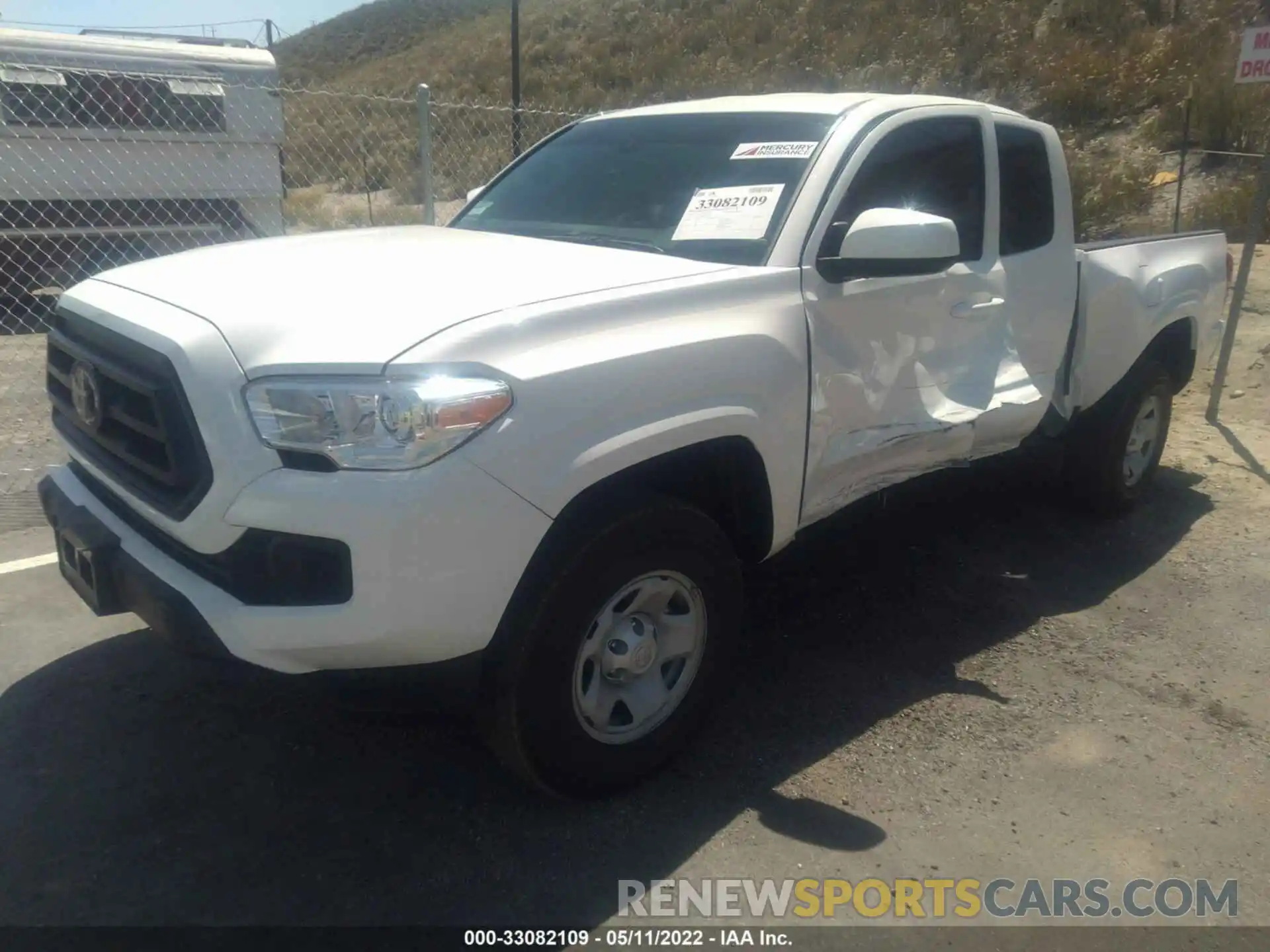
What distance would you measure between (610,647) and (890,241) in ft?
4.76

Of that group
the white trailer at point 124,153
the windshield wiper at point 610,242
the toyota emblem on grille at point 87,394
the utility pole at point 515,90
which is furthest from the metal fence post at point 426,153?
the toyota emblem on grille at point 87,394

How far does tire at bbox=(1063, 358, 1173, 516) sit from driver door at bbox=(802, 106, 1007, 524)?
1.18 meters

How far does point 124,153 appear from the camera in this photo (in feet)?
27.4

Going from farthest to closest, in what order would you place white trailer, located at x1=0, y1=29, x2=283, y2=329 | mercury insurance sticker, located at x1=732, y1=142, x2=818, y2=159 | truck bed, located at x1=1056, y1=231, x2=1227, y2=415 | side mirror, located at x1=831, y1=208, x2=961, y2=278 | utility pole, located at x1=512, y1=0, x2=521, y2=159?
utility pole, located at x1=512, y1=0, x2=521, y2=159
white trailer, located at x1=0, y1=29, x2=283, y2=329
truck bed, located at x1=1056, y1=231, x2=1227, y2=415
mercury insurance sticker, located at x1=732, y1=142, x2=818, y2=159
side mirror, located at x1=831, y1=208, x2=961, y2=278

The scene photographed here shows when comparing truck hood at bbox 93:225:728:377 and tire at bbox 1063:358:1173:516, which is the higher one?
truck hood at bbox 93:225:728:377

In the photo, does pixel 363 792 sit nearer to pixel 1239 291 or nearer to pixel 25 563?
pixel 25 563

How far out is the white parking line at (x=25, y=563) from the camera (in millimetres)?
4438

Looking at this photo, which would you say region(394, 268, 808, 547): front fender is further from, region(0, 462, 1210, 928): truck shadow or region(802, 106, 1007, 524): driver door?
region(0, 462, 1210, 928): truck shadow

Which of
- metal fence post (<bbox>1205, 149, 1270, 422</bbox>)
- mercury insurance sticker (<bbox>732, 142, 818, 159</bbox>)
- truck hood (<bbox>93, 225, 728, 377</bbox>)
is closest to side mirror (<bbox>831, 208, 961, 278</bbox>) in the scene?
mercury insurance sticker (<bbox>732, 142, 818, 159</bbox>)

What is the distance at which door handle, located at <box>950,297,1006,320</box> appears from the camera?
3.88 meters

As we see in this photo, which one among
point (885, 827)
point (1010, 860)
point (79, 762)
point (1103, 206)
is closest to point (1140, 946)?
point (1010, 860)

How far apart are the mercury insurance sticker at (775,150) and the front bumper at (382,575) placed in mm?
1681

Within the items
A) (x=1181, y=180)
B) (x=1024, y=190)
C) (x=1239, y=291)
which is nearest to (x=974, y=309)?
(x=1024, y=190)
